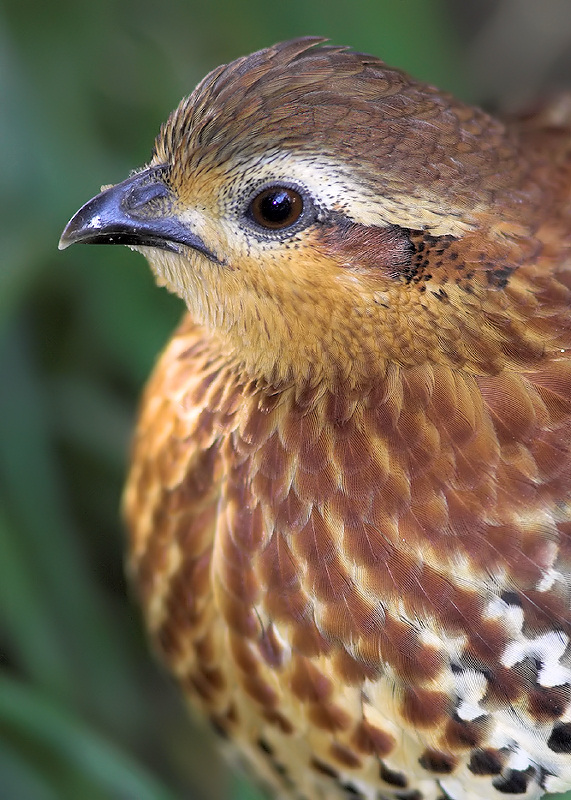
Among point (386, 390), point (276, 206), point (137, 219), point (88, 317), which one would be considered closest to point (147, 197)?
point (137, 219)

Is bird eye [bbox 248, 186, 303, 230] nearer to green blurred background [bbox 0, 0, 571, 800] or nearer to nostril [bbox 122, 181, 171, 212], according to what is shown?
nostril [bbox 122, 181, 171, 212]

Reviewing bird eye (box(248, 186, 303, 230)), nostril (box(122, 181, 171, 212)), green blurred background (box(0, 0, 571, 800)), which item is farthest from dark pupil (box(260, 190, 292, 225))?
green blurred background (box(0, 0, 571, 800))

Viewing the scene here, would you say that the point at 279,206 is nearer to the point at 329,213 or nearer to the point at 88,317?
the point at 329,213

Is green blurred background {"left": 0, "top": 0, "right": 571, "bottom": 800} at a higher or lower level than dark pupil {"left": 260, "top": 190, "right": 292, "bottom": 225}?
higher

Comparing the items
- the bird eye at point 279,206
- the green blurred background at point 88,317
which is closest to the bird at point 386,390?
the bird eye at point 279,206

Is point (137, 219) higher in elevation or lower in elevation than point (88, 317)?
lower

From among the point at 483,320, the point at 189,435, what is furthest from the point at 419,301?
the point at 189,435

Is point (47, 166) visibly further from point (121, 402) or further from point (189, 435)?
point (189, 435)
